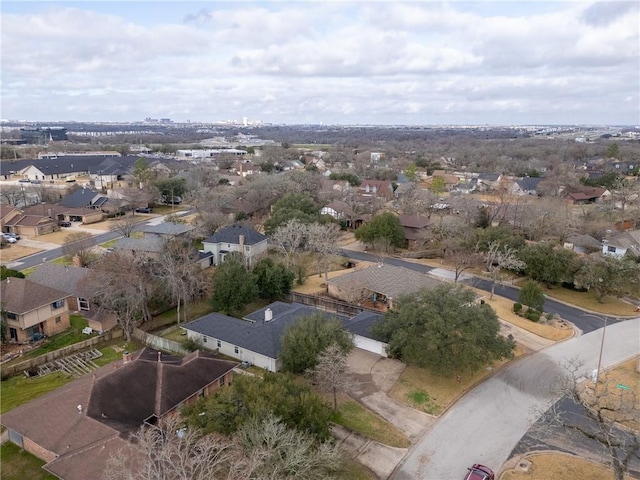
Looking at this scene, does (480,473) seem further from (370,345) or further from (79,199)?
(79,199)

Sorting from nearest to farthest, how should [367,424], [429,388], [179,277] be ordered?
[367,424]
[429,388]
[179,277]

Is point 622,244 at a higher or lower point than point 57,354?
higher

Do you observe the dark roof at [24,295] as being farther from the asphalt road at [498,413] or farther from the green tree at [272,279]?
the asphalt road at [498,413]

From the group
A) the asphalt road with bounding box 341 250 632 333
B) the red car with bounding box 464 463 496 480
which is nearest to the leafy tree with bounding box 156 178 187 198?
the asphalt road with bounding box 341 250 632 333

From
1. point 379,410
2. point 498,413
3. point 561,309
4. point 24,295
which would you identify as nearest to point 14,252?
point 24,295

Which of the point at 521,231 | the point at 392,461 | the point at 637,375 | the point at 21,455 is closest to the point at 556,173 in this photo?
the point at 521,231

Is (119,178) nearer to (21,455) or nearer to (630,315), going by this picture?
(21,455)

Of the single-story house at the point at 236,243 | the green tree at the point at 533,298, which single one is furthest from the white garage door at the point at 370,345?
the single-story house at the point at 236,243
